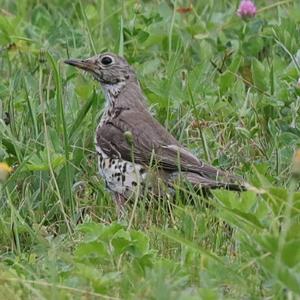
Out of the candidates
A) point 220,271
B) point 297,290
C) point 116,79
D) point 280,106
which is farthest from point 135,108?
point 297,290

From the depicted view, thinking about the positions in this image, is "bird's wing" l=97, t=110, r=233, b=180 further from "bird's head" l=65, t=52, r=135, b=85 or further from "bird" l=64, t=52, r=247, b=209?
"bird's head" l=65, t=52, r=135, b=85

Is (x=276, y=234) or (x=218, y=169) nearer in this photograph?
(x=276, y=234)

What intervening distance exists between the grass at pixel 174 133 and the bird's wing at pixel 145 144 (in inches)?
6.5

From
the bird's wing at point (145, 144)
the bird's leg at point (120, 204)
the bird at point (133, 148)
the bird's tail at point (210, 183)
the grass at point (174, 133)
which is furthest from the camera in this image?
the bird's wing at point (145, 144)

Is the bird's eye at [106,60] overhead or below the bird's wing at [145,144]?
overhead

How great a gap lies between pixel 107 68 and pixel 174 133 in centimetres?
51

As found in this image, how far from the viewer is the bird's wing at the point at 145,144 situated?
6324mm

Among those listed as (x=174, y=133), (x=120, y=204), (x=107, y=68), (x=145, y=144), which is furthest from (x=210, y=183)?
(x=107, y=68)

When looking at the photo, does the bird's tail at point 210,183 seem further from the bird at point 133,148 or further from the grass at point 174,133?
the grass at point 174,133

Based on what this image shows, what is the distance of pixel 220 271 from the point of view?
4.57m

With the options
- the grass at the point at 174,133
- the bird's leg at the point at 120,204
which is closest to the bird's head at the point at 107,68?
the grass at the point at 174,133

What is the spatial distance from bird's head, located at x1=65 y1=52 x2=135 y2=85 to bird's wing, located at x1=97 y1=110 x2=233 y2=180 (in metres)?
0.29

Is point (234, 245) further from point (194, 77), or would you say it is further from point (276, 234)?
point (194, 77)

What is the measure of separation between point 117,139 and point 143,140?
150 millimetres
